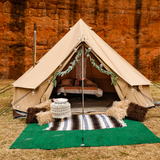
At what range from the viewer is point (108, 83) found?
6.75m

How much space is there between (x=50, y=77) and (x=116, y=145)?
7.24 ft

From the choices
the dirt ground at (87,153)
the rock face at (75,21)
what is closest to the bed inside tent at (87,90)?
the dirt ground at (87,153)

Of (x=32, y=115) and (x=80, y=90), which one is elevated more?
(x=80, y=90)

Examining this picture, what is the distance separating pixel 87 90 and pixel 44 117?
236cm

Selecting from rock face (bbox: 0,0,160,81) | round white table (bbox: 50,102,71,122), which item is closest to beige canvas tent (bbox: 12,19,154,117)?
round white table (bbox: 50,102,71,122)

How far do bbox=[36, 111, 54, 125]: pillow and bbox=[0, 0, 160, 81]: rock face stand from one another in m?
9.79

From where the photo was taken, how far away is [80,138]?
2570 millimetres

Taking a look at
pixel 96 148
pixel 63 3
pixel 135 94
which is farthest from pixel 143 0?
pixel 96 148

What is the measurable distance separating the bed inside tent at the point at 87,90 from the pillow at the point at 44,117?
844 mm

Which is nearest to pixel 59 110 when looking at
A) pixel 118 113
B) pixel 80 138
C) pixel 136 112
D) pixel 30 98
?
pixel 80 138

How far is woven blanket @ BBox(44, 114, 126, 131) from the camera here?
3026 mm

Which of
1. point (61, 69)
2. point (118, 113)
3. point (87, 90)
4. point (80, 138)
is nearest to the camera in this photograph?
point (80, 138)

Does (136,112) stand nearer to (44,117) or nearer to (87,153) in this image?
(87,153)

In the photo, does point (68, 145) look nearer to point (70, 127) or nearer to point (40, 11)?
point (70, 127)
